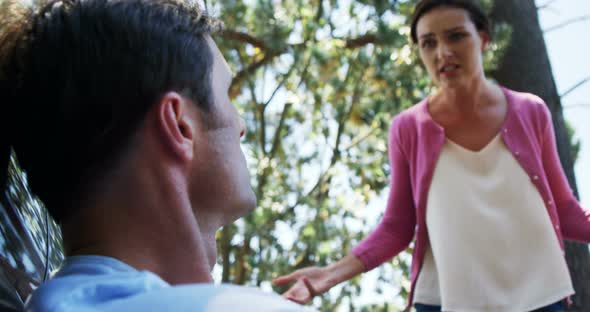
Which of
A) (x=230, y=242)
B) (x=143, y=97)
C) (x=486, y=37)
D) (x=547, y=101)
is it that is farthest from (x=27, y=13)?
(x=230, y=242)

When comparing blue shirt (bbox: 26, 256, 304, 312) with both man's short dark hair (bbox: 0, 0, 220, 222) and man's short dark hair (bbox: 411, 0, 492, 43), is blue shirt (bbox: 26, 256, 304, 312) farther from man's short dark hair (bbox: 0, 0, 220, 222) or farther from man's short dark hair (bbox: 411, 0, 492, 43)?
man's short dark hair (bbox: 411, 0, 492, 43)

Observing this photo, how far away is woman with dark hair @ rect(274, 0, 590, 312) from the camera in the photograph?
8.57ft

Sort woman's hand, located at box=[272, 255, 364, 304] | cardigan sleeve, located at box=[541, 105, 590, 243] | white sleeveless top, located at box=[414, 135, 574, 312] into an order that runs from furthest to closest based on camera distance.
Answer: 1. cardigan sleeve, located at box=[541, 105, 590, 243]
2. white sleeveless top, located at box=[414, 135, 574, 312]
3. woman's hand, located at box=[272, 255, 364, 304]

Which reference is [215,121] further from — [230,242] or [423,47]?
[230,242]

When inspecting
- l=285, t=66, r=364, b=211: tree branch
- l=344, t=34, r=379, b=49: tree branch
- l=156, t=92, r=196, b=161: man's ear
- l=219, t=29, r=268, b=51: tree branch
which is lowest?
l=285, t=66, r=364, b=211: tree branch

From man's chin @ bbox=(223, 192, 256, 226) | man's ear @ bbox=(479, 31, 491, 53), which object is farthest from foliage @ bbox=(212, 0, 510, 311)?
man's chin @ bbox=(223, 192, 256, 226)

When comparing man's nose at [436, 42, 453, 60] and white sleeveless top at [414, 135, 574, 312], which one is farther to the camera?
man's nose at [436, 42, 453, 60]

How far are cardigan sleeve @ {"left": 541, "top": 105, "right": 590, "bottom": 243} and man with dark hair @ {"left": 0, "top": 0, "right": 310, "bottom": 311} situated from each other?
1.88 m

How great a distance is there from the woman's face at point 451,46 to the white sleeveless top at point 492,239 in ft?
0.81

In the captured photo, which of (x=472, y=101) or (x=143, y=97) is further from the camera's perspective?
(x=472, y=101)

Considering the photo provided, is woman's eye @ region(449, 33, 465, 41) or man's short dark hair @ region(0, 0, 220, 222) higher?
man's short dark hair @ region(0, 0, 220, 222)

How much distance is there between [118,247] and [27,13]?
349 millimetres

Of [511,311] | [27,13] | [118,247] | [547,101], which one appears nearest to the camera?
[118,247]

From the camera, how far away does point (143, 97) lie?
1.04 m
